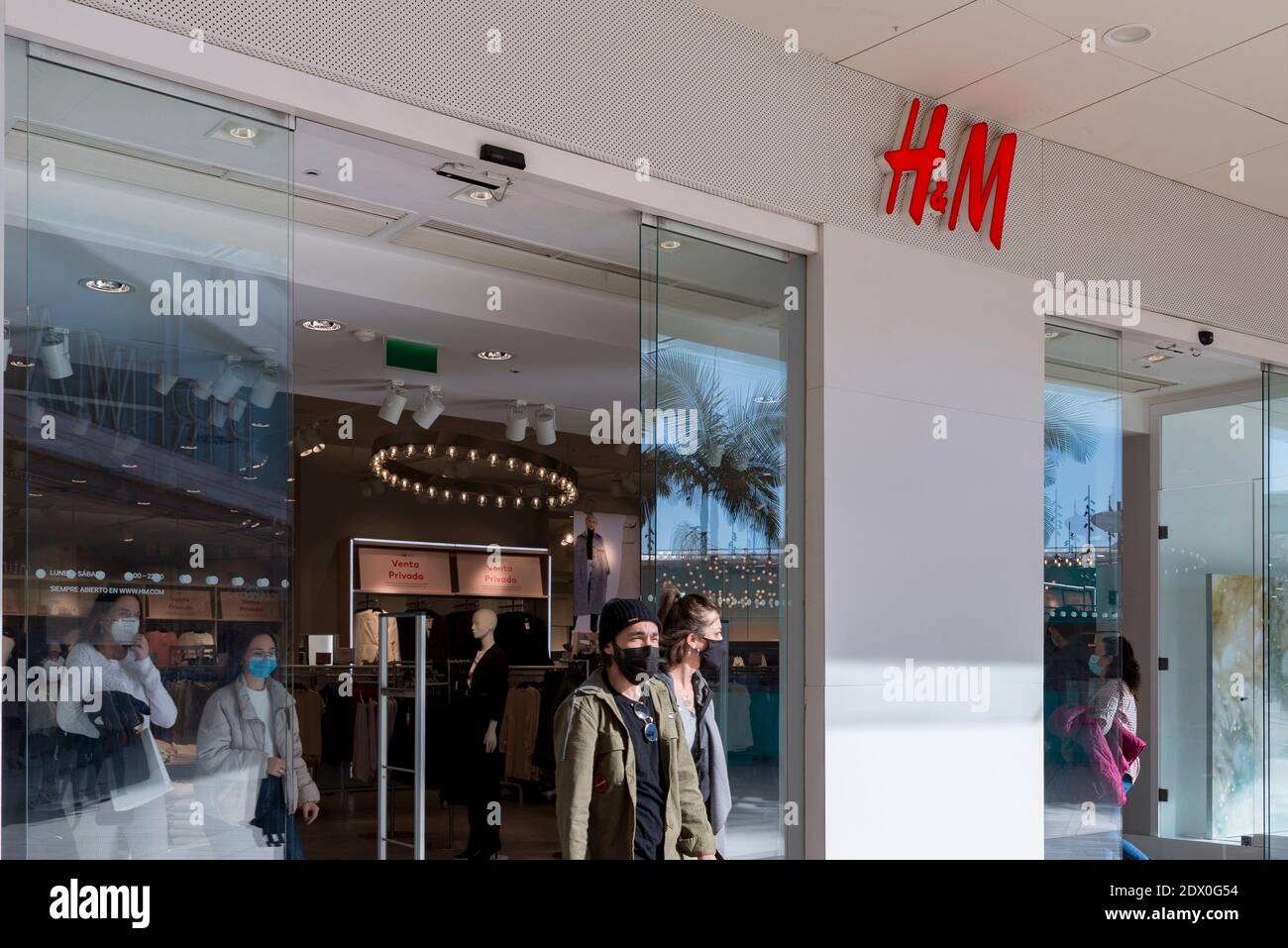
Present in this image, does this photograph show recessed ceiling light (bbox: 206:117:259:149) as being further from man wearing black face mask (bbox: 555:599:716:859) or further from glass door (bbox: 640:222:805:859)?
man wearing black face mask (bbox: 555:599:716:859)

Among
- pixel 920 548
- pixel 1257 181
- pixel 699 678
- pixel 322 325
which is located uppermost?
pixel 1257 181

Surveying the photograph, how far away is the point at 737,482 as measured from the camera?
5090mm

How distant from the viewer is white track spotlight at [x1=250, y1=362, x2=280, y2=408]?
3.87 metres

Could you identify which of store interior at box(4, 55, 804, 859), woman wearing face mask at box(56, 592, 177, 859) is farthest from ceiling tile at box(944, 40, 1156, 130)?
woman wearing face mask at box(56, 592, 177, 859)

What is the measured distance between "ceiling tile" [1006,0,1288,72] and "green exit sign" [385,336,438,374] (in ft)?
13.6

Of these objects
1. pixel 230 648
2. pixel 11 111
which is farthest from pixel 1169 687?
pixel 11 111

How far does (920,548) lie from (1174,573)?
161 inches

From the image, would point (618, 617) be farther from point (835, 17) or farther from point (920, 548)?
point (835, 17)

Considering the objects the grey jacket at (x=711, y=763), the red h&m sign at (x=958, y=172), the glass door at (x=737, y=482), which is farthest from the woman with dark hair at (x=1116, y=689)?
the grey jacket at (x=711, y=763)

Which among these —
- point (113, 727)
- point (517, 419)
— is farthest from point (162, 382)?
point (517, 419)

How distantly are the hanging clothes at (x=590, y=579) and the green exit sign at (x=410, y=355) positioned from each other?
251cm

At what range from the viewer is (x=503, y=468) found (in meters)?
13.5

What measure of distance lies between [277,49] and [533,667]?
6.69 metres

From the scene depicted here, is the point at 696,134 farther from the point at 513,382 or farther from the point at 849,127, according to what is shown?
the point at 513,382
